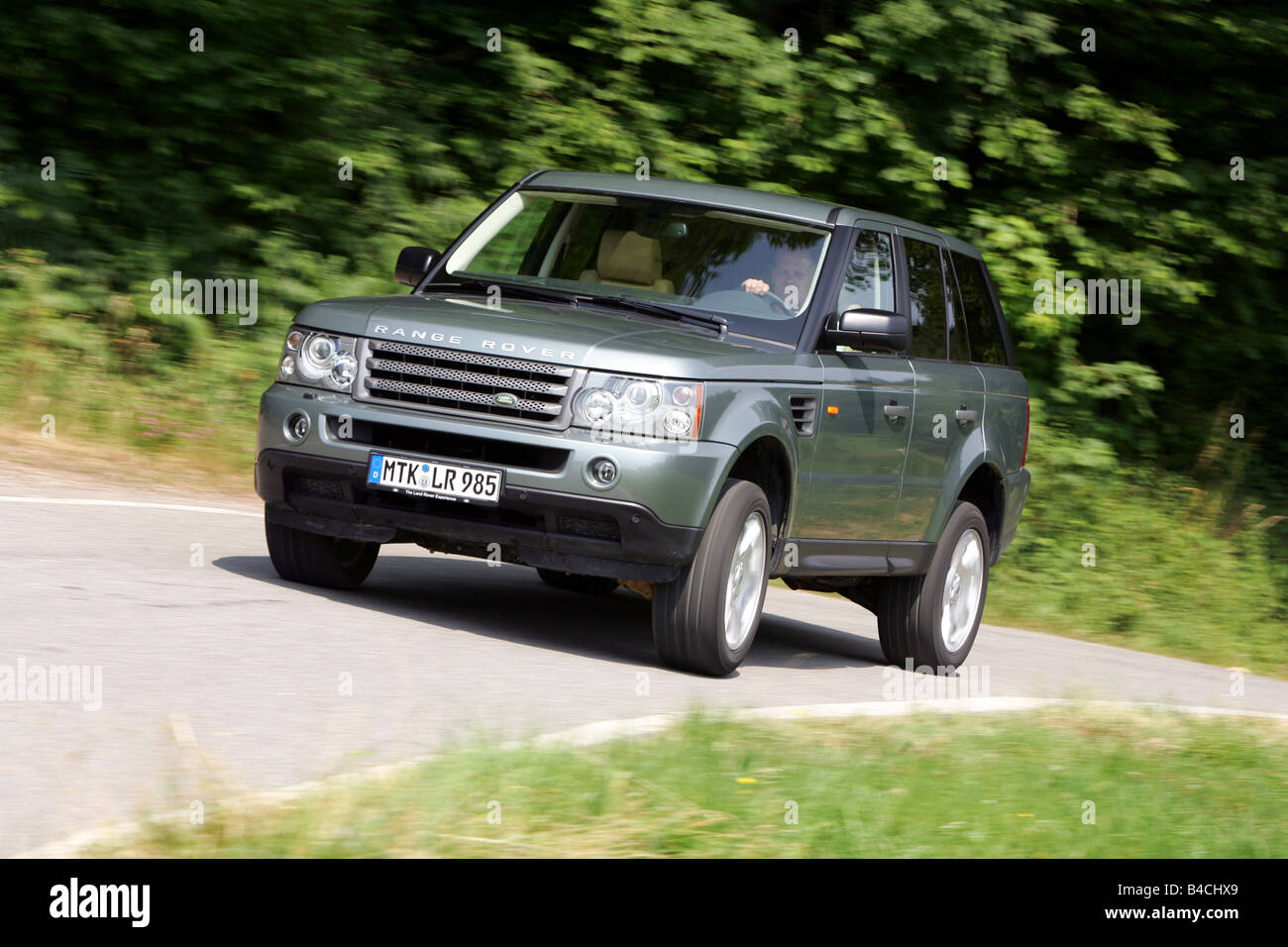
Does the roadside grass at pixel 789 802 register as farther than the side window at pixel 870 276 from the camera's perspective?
No

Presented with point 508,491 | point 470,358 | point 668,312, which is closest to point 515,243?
point 668,312

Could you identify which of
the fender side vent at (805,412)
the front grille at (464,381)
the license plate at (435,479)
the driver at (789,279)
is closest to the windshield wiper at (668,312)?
the driver at (789,279)

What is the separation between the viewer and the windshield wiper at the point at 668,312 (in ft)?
26.3

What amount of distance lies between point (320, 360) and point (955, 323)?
356 cm

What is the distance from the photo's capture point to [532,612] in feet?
30.1

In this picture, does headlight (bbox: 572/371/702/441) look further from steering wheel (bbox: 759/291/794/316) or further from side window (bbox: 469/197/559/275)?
side window (bbox: 469/197/559/275)

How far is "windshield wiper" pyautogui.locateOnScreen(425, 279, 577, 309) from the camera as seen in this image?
8211mm

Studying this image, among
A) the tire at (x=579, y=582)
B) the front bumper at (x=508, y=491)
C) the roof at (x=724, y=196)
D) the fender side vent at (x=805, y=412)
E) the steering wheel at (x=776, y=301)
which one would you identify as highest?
the roof at (x=724, y=196)

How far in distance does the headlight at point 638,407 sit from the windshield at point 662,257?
993 millimetres

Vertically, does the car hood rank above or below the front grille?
above

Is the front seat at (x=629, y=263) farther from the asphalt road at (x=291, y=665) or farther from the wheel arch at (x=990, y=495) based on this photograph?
the wheel arch at (x=990, y=495)

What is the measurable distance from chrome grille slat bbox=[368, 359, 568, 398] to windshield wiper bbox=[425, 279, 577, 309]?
0.82m

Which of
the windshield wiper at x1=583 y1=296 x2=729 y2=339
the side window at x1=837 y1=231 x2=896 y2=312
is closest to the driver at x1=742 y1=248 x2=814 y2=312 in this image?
the side window at x1=837 y1=231 x2=896 y2=312

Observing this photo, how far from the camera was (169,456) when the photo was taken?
43.6 feet
